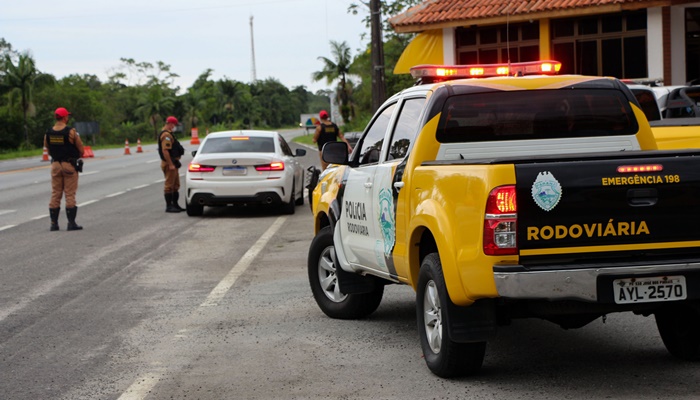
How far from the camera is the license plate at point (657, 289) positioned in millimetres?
5910

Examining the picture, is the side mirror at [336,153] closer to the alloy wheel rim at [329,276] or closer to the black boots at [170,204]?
the alloy wheel rim at [329,276]

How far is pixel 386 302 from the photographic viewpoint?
31.2 feet

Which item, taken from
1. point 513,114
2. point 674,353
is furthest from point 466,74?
point 674,353

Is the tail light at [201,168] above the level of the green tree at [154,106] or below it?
below

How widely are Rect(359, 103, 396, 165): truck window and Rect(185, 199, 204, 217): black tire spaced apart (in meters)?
10.5

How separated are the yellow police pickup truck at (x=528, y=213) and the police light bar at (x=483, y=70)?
99 centimetres

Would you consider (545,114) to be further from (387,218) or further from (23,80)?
(23,80)

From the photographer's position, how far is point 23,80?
3258 inches

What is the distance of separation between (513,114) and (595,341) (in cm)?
168

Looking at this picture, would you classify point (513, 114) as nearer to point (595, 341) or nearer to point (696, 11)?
point (595, 341)

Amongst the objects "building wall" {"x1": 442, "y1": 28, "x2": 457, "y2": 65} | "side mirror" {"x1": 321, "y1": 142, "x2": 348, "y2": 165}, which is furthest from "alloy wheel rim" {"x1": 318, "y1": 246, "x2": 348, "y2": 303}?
"building wall" {"x1": 442, "y1": 28, "x2": 457, "y2": 65}

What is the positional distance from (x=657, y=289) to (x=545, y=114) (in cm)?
172

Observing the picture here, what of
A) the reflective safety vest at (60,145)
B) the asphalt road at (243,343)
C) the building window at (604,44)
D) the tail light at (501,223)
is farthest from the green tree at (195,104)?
the tail light at (501,223)

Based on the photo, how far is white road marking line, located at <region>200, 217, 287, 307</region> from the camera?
993cm
